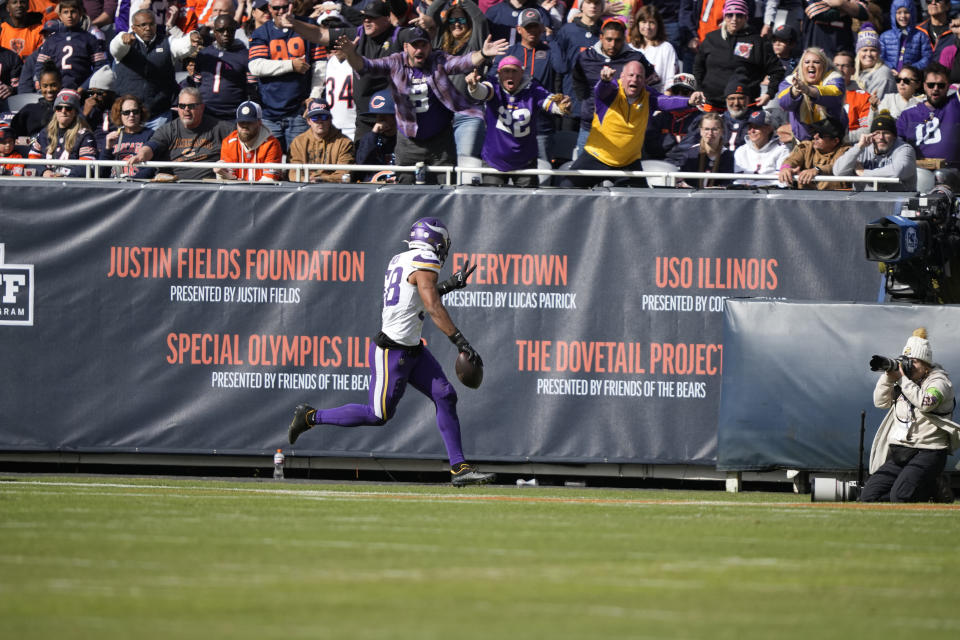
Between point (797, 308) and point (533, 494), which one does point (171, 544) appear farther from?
point (797, 308)

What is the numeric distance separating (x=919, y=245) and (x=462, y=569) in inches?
268

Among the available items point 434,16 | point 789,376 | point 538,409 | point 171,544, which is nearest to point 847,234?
point 789,376

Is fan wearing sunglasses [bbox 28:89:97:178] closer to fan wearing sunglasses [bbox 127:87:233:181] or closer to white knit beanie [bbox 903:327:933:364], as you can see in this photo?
fan wearing sunglasses [bbox 127:87:233:181]

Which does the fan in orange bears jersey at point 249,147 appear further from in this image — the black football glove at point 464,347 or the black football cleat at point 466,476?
the black football cleat at point 466,476

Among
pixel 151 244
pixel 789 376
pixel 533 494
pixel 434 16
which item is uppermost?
pixel 434 16

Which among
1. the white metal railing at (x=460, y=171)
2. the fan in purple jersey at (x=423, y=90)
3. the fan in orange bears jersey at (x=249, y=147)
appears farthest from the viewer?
the fan in orange bears jersey at (x=249, y=147)

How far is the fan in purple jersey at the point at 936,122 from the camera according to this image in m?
15.4

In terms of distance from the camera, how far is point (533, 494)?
42.7ft

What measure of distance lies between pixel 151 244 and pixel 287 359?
5.79 feet

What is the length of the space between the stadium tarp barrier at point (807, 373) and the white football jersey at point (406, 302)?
2.94 meters

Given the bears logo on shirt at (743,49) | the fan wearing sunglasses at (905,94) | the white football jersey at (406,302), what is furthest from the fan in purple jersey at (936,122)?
the white football jersey at (406,302)

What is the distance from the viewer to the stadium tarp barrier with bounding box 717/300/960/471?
13.5m

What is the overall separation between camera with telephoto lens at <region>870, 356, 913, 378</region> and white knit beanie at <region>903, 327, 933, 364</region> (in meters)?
0.08

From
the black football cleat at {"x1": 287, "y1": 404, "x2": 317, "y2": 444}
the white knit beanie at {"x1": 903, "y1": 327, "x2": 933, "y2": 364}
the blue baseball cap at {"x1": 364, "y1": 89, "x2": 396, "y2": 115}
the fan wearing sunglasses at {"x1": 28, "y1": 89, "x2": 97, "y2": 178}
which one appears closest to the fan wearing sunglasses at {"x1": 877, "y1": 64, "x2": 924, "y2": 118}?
the white knit beanie at {"x1": 903, "y1": 327, "x2": 933, "y2": 364}
